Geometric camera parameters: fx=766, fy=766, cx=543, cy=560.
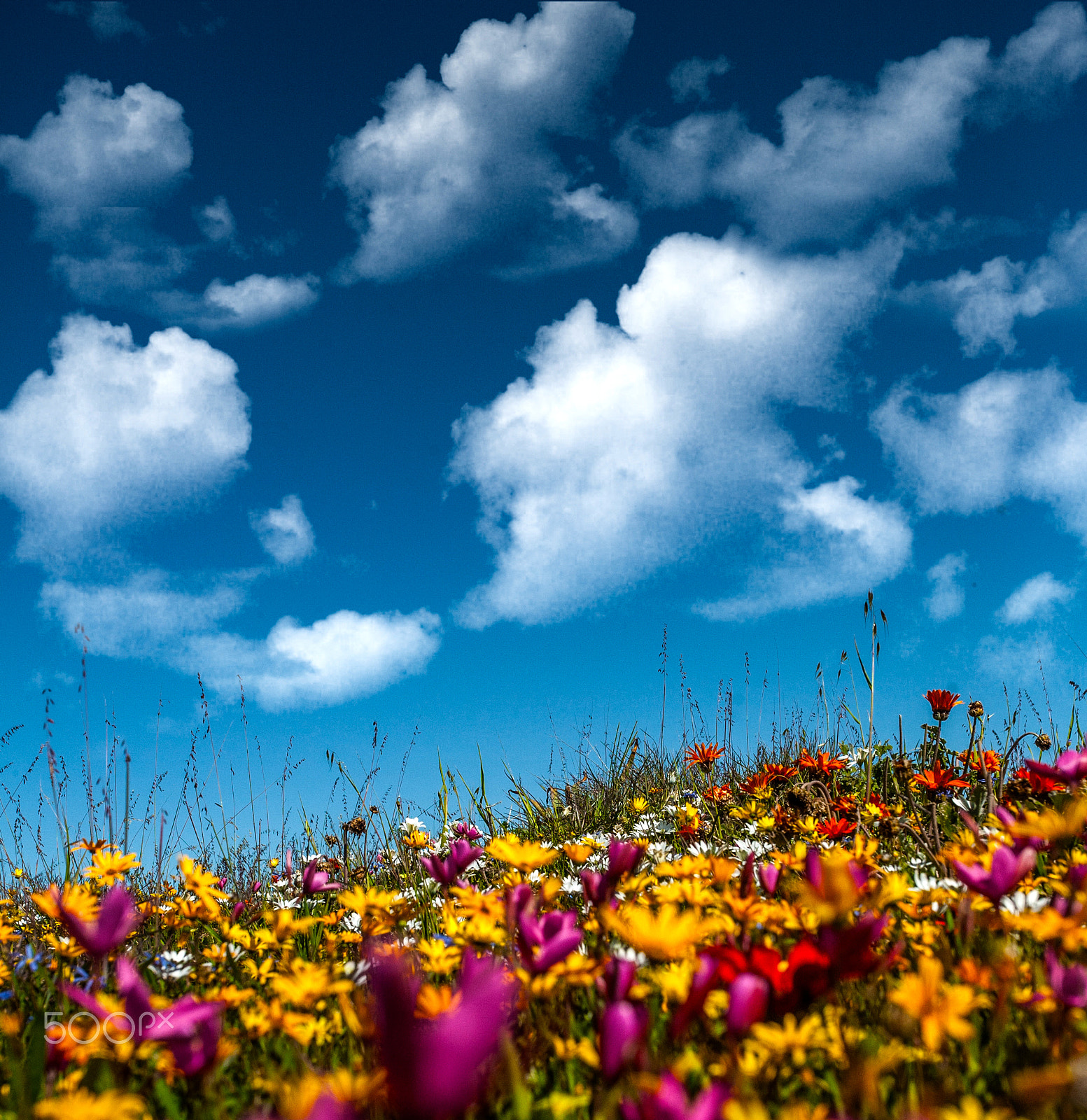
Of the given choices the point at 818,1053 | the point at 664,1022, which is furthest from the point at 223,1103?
the point at 818,1053

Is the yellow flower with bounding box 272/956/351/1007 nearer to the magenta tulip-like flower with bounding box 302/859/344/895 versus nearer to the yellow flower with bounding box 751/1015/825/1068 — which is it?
the yellow flower with bounding box 751/1015/825/1068

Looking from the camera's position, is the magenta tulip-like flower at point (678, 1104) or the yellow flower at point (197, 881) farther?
the yellow flower at point (197, 881)

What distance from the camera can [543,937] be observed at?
1.48 meters

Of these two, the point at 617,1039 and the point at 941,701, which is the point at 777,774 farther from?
the point at 617,1039

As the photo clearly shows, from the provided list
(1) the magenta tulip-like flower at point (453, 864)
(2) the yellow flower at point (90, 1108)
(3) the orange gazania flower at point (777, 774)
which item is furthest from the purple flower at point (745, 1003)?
(3) the orange gazania flower at point (777, 774)

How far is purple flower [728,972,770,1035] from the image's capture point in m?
1.06

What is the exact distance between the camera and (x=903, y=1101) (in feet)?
4.26

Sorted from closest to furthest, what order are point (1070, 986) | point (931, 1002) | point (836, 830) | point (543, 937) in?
1. point (931, 1002)
2. point (1070, 986)
3. point (543, 937)
4. point (836, 830)

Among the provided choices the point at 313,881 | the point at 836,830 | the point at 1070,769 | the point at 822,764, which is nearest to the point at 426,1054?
the point at 313,881

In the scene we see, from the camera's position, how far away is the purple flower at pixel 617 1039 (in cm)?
110

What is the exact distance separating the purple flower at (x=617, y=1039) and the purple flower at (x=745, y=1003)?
5.5 inches

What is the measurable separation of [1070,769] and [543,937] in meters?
1.62

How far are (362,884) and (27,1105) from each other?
2.61 m

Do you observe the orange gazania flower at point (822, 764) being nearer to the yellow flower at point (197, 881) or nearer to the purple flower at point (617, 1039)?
the yellow flower at point (197, 881)
